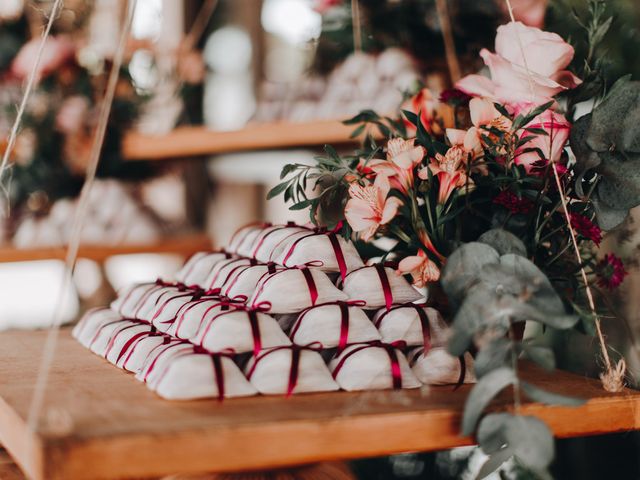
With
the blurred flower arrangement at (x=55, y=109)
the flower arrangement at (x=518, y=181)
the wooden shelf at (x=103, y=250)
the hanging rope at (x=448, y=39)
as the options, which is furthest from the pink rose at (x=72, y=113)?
the flower arrangement at (x=518, y=181)

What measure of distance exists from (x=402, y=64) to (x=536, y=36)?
0.92 meters

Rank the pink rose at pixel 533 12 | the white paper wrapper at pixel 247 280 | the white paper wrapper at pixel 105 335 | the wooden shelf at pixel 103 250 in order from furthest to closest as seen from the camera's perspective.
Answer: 1. the wooden shelf at pixel 103 250
2. the pink rose at pixel 533 12
3. the white paper wrapper at pixel 105 335
4. the white paper wrapper at pixel 247 280

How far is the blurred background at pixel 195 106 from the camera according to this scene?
1.83m

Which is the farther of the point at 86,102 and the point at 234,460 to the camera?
the point at 86,102

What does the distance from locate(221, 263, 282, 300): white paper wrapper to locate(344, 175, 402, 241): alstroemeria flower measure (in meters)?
0.11

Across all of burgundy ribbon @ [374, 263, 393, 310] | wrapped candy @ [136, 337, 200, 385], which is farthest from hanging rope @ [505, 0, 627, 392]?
wrapped candy @ [136, 337, 200, 385]

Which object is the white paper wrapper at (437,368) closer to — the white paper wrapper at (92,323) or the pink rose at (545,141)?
the pink rose at (545,141)

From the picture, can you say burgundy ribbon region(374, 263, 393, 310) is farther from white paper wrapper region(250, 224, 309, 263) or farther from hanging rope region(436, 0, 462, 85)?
hanging rope region(436, 0, 462, 85)

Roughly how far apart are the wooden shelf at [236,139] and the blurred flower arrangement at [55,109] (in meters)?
0.11

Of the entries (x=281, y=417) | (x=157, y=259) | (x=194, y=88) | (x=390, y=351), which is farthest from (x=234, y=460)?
(x=157, y=259)

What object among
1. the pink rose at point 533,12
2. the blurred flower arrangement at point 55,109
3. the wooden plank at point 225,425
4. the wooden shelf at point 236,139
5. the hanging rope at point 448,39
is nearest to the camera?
the wooden plank at point 225,425

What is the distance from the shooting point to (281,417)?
822 mm

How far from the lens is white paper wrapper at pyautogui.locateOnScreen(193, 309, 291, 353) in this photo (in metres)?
0.92

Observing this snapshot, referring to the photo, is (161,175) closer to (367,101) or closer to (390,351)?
(367,101)
